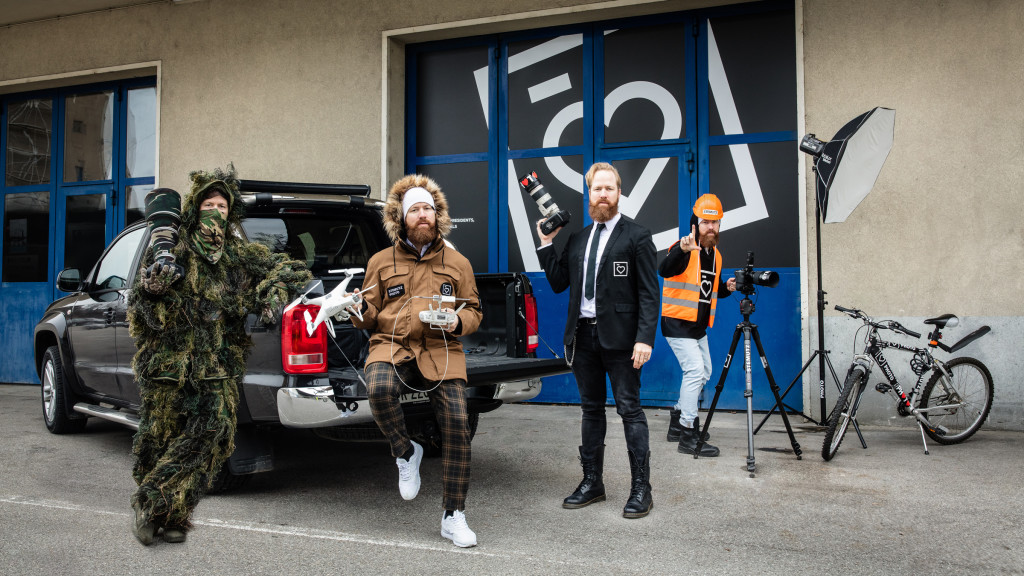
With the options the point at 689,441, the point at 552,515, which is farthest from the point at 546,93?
the point at 552,515

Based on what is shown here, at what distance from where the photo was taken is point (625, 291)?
4395mm

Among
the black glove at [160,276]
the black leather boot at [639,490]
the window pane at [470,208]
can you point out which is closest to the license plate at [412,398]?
the black leather boot at [639,490]

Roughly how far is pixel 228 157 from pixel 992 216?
27.6 ft

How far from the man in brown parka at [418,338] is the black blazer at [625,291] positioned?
2.38 ft

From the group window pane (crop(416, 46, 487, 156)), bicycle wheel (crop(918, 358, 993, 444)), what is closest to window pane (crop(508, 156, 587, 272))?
window pane (crop(416, 46, 487, 156))

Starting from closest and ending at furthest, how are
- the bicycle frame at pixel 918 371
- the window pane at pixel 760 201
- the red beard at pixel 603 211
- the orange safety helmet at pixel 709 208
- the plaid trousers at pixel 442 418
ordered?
the plaid trousers at pixel 442 418 → the red beard at pixel 603 211 → the orange safety helmet at pixel 709 208 → the bicycle frame at pixel 918 371 → the window pane at pixel 760 201

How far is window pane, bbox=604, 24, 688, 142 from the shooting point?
8.21 meters

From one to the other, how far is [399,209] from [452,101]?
524 cm

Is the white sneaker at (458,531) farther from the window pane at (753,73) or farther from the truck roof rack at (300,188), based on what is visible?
the window pane at (753,73)

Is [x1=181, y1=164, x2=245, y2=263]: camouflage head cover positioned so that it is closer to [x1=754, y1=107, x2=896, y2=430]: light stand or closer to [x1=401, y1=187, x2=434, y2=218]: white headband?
[x1=401, y1=187, x2=434, y2=218]: white headband

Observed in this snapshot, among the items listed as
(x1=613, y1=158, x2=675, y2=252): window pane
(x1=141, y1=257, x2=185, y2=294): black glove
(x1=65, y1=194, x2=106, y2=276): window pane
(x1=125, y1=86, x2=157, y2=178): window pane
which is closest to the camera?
(x1=141, y1=257, x2=185, y2=294): black glove

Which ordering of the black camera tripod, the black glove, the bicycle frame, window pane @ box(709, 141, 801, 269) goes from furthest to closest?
window pane @ box(709, 141, 801, 269) → the bicycle frame → the black camera tripod → the black glove

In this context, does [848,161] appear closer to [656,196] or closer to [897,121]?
[897,121]

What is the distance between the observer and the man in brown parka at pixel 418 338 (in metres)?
3.95
